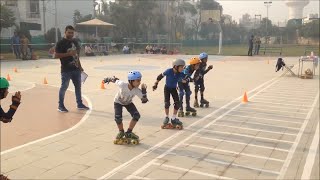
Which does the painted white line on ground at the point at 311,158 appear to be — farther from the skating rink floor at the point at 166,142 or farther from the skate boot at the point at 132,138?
the skate boot at the point at 132,138

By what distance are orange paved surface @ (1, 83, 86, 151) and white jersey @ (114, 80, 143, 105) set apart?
6.32 feet

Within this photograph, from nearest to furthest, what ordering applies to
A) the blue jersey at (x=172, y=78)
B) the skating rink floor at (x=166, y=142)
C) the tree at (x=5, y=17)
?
the skating rink floor at (x=166, y=142), the blue jersey at (x=172, y=78), the tree at (x=5, y=17)

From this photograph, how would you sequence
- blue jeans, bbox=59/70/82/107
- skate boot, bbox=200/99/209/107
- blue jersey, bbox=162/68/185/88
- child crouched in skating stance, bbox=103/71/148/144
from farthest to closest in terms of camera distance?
skate boot, bbox=200/99/209/107 → blue jeans, bbox=59/70/82/107 → blue jersey, bbox=162/68/185/88 → child crouched in skating stance, bbox=103/71/148/144

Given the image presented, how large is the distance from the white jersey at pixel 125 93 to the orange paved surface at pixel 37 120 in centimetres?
193

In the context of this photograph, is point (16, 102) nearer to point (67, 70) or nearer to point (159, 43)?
point (67, 70)

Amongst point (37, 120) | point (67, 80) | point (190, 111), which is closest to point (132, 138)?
point (190, 111)

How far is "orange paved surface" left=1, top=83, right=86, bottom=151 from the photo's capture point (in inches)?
293

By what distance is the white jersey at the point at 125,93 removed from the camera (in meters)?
6.58

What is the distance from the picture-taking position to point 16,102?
385cm

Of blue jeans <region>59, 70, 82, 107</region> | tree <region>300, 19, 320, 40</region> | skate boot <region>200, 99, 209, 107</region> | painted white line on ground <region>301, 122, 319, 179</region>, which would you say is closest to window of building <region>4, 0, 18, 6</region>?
blue jeans <region>59, 70, 82, 107</region>

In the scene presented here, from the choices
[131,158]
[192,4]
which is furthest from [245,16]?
[131,158]

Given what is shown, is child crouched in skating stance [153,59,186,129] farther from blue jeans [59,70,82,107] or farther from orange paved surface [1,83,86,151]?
blue jeans [59,70,82,107]

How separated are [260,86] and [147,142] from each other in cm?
963

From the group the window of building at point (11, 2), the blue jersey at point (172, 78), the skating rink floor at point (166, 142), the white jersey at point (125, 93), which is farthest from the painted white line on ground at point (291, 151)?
the window of building at point (11, 2)
